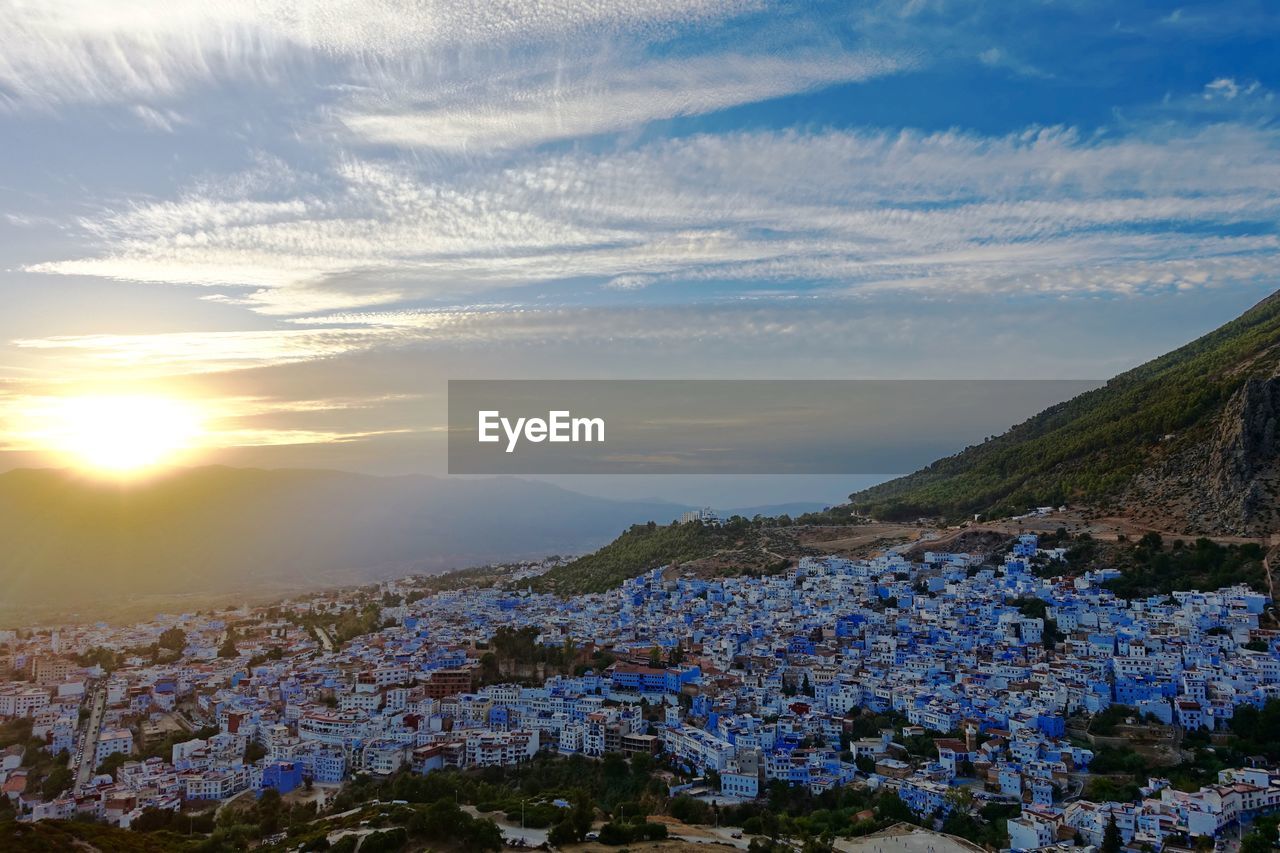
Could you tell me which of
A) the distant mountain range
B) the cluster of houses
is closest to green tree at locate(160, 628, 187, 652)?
the cluster of houses

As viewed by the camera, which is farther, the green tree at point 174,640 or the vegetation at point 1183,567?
the green tree at point 174,640

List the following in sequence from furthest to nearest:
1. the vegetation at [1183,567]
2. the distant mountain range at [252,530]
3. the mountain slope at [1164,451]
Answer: the distant mountain range at [252,530]
the mountain slope at [1164,451]
the vegetation at [1183,567]

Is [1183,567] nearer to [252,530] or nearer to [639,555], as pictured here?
[639,555]

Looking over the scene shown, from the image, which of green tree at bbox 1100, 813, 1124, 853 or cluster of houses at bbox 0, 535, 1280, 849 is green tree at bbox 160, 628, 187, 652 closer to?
cluster of houses at bbox 0, 535, 1280, 849

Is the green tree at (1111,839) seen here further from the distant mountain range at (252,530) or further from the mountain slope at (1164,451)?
the distant mountain range at (252,530)

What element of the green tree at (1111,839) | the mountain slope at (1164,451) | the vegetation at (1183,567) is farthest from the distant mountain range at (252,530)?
the green tree at (1111,839)

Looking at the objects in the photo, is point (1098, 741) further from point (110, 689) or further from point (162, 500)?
point (162, 500)
